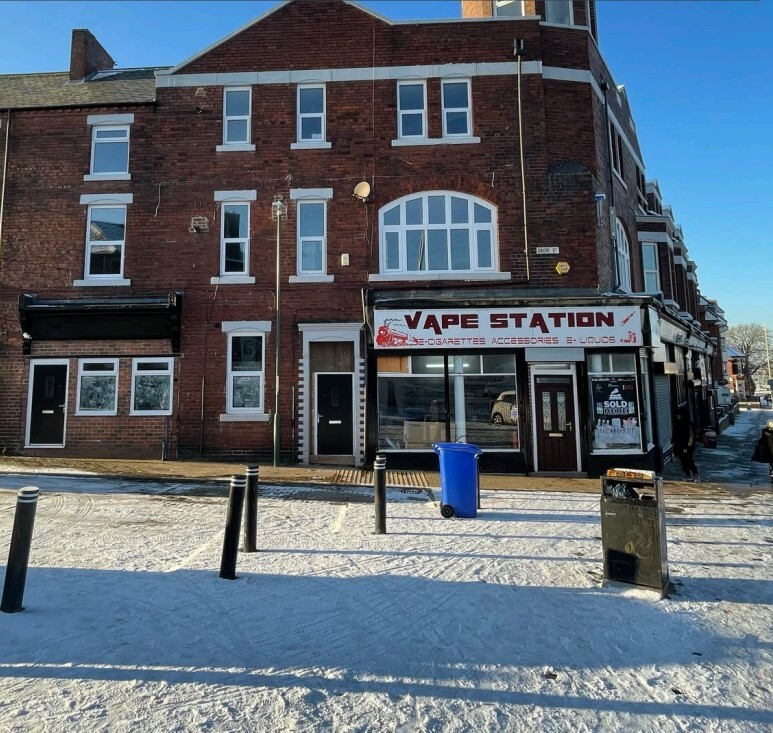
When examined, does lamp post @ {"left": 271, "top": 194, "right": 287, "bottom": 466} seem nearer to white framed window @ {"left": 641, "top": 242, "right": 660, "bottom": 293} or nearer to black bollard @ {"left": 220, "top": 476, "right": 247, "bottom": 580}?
black bollard @ {"left": 220, "top": 476, "right": 247, "bottom": 580}

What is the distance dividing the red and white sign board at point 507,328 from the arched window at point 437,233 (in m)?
1.69

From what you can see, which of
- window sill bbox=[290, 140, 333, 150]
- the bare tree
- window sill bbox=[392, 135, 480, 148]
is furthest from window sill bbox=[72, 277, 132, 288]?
the bare tree

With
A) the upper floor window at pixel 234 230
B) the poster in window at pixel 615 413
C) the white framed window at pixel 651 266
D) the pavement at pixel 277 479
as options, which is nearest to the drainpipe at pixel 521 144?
the poster in window at pixel 615 413

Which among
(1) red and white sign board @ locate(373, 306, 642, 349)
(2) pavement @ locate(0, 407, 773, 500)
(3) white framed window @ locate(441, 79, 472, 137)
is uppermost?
(3) white framed window @ locate(441, 79, 472, 137)

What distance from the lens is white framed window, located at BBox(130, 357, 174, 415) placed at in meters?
13.2

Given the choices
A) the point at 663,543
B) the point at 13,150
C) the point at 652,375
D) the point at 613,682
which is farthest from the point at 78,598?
the point at 13,150

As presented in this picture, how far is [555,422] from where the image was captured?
1215 centimetres

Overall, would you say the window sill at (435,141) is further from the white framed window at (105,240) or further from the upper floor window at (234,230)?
the white framed window at (105,240)

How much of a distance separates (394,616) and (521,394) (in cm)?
877

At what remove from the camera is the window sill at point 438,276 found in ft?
42.3

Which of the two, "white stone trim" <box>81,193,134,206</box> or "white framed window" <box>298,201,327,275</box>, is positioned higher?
"white stone trim" <box>81,193,134,206</box>

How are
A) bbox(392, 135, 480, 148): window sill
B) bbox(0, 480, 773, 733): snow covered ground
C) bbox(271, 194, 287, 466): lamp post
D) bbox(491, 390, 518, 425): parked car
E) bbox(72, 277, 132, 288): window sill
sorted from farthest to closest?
bbox(72, 277, 132, 288): window sill → bbox(392, 135, 480, 148): window sill → bbox(491, 390, 518, 425): parked car → bbox(271, 194, 287, 466): lamp post → bbox(0, 480, 773, 733): snow covered ground

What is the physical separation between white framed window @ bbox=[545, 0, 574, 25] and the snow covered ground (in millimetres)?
14987

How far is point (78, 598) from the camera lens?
4387 millimetres
